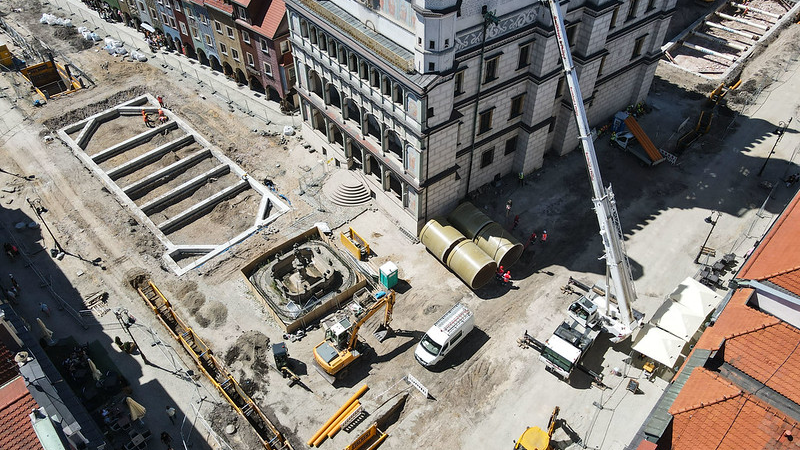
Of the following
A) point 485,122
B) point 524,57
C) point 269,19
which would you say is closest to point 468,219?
point 485,122

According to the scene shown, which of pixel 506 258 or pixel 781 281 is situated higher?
pixel 781 281

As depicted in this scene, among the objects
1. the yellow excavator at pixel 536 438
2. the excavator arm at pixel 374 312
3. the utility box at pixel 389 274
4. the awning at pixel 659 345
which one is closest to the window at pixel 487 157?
the utility box at pixel 389 274

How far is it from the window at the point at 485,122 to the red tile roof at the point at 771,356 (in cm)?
2424

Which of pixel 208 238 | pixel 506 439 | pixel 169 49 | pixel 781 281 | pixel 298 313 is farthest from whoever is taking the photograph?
pixel 169 49

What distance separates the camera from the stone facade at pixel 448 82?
38.7 meters

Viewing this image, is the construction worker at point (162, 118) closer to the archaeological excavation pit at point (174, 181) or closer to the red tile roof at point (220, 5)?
the archaeological excavation pit at point (174, 181)

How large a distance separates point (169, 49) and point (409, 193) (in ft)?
159

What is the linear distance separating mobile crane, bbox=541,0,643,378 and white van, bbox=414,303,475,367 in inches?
227

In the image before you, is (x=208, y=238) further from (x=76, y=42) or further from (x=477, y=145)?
(x=76, y=42)

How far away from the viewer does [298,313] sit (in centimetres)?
4081

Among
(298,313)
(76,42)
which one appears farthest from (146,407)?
(76,42)

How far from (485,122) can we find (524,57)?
239 inches

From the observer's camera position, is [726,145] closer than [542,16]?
No

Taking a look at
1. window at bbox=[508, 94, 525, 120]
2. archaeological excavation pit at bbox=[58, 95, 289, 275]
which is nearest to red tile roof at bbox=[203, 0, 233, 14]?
archaeological excavation pit at bbox=[58, 95, 289, 275]
